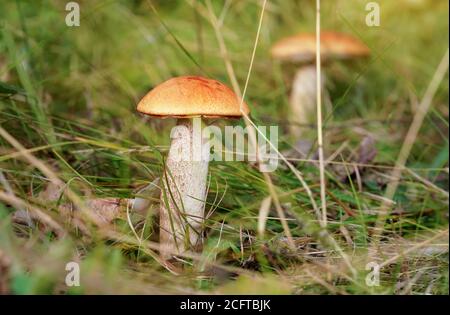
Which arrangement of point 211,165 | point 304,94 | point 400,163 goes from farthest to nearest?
point 304,94, point 400,163, point 211,165

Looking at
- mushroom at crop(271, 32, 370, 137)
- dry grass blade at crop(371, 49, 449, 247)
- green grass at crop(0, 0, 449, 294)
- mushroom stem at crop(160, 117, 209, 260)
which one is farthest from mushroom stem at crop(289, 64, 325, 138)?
mushroom stem at crop(160, 117, 209, 260)

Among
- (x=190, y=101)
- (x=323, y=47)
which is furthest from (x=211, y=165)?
(x=323, y=47)

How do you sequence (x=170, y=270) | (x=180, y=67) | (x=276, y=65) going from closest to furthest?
(x=170, y=270) → (x=180, y=67) → (x=276, y=65)

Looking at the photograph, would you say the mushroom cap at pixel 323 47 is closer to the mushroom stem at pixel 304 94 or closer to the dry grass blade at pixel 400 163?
the mushroom stem at pixel 304 94

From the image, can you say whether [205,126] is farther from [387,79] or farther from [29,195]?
[387,79]

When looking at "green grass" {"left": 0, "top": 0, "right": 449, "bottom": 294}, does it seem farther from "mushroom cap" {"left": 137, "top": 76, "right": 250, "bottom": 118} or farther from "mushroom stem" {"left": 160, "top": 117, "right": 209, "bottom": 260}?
"mushroom cap" {"left": 137, "top": 76, "right": 250, "bottom": 118}

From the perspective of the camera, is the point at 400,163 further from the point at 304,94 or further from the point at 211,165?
the point at 304,94
